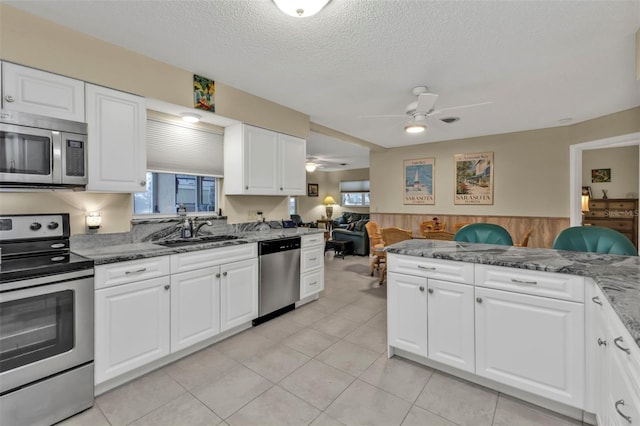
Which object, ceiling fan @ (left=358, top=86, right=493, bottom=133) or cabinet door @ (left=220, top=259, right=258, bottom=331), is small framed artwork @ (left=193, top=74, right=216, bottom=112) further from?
ceiling fan @ (left=358, top=86, right=493, bottom=133)

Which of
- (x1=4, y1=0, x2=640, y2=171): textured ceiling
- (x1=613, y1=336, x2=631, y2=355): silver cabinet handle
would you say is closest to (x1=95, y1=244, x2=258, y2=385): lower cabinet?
(x1=4, y1=0, x2=640, y2=171): textured ceiling

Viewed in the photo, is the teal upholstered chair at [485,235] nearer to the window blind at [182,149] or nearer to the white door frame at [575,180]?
the window blind at [182,149]

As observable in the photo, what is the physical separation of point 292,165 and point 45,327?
2770 millimetres

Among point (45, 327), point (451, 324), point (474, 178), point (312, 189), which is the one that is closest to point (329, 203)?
point (312, 189)

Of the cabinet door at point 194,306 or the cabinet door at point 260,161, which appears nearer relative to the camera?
the cabinet door at point 194,306

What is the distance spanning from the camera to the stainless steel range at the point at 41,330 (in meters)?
1.55

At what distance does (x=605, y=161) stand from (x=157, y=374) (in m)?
8.94

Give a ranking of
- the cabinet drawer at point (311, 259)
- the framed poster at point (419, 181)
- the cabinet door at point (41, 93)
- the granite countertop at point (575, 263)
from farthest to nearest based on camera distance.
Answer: the framed poster at point (419, 181) → the cabinet drawer at point (311, 259) → the cabinet door at point (41, 93) → the granite countertop at point (575, 263)

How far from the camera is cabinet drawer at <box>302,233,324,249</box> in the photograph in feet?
11.6

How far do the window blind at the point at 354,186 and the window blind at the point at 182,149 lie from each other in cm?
744

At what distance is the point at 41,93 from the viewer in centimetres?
193

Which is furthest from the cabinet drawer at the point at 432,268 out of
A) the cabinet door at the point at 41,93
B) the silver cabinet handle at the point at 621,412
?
the cabinet door at the point at 41,93

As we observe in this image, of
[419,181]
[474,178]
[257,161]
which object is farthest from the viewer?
[419,181]

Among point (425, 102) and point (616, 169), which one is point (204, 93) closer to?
point (425, 102)
